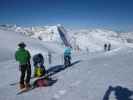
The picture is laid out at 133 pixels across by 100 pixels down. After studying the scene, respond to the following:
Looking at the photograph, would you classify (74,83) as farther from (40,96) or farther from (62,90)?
(40,96)

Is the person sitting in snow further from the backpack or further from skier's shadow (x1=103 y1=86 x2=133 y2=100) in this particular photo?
skier's shadow (x1=103 y1=86 x2=133 y2=100)

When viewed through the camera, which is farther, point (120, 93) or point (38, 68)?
point (38, 68)

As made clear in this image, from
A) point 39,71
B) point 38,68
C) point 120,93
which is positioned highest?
point 38,68

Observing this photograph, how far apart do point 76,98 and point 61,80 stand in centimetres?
298

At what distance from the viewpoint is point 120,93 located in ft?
25.4

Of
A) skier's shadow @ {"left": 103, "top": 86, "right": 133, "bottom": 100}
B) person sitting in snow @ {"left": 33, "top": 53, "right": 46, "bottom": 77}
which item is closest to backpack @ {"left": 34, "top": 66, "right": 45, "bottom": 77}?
person sitting in snow @ {"left": 33, "top": 53, "right": 46, "bottom": 77}

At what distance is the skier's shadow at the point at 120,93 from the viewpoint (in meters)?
7.29

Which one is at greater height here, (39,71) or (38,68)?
(38,68)

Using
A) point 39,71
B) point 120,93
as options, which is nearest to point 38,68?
point 39,71

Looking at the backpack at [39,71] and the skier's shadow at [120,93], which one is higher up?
the backpack at [39,71]

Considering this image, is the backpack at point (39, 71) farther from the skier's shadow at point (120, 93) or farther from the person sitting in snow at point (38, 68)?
the skier's shadow at point (120, 93)

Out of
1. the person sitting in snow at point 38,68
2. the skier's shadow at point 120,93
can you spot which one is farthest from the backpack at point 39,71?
the skier's shadow at point 120,93

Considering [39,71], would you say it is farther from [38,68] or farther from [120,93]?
[120,93]

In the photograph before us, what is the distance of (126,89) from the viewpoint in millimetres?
8203
